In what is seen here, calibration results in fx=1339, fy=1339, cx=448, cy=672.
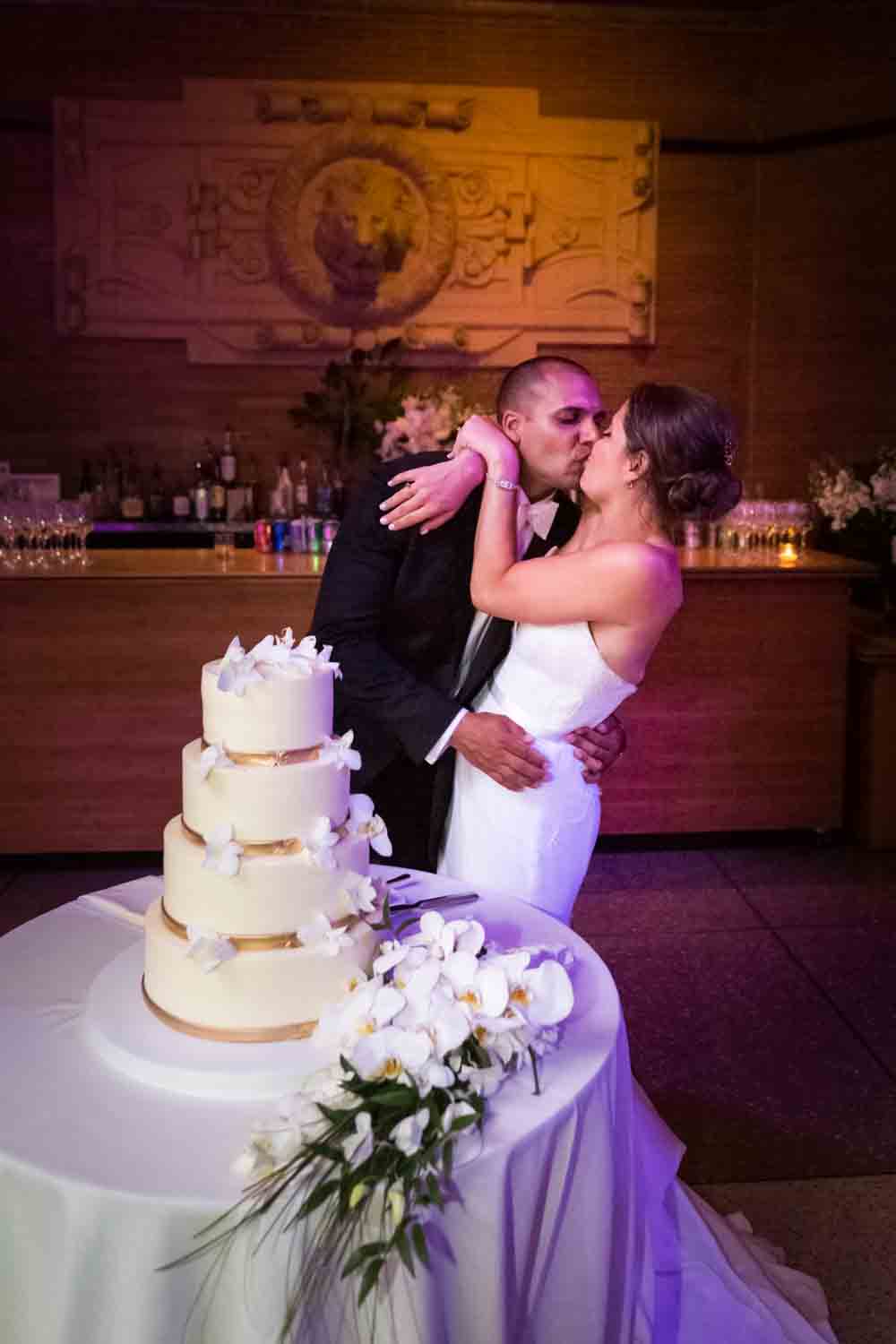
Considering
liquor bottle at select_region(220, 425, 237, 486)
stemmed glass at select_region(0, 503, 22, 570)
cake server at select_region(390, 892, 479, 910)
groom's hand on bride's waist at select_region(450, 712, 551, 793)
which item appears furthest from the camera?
liquor bottle at select_region(220, 425, 237, 486)

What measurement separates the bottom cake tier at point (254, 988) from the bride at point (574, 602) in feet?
2.95

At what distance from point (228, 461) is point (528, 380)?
4914 millimetres

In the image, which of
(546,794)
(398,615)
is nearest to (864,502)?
(398,615)

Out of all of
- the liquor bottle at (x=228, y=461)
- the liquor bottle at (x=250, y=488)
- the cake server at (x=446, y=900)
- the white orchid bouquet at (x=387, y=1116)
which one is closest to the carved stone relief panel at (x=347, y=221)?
the liquor bottle at (x=228, y=461)

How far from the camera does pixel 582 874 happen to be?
2812mm

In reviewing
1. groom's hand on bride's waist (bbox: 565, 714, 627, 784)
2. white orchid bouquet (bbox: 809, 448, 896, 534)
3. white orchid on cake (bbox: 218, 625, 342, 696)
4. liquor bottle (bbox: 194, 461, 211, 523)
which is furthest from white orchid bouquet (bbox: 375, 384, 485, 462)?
white orchid on cake (bbox: 218, 625, 342, 696)

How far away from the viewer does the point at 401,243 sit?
7430mm

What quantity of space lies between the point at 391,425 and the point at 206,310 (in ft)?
6.16

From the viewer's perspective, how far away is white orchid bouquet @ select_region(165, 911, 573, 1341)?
1452mm

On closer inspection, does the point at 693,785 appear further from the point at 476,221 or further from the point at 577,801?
the point at 476,221

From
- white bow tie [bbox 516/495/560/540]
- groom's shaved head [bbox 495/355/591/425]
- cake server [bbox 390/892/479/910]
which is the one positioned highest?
groom's shaved head [bbox 495/355/591/425]

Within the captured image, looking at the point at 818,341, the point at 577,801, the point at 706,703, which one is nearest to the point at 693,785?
the point at 706,703

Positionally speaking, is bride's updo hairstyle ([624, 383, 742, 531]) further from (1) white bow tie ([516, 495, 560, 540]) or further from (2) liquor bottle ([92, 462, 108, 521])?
(2) liquor bottle ([92, 462, 108, 521])

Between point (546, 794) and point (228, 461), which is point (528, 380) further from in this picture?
point (228, 461)
